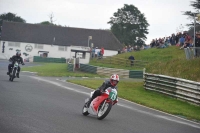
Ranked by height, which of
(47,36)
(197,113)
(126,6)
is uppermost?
(126,6)

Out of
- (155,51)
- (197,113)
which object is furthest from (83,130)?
(155,51)

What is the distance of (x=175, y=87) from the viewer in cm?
2322

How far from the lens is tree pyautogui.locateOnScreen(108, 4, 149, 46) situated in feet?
354

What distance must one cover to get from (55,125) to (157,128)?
343 cm

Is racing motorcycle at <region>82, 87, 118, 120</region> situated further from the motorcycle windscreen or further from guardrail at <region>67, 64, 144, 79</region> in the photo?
guardrail at <region>67, 64, 144, 79</region>

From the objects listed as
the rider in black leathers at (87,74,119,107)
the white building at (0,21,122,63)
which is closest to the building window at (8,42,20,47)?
the white building at (0,21,122,63)

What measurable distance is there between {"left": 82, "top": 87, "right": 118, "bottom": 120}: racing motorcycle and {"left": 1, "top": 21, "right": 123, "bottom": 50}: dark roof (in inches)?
3083

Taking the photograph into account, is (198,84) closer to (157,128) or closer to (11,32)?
(157,128)

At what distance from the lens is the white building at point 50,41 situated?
301 feet

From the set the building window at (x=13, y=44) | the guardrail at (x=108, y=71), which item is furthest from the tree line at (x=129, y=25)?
the guardrail at (x=108, y=71)

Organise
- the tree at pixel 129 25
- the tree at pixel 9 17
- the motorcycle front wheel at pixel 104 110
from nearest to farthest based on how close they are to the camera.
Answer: the motorcycle front wheel at pixel 104 110
the tree at pixel 129 25
the tree at pixel 9 17

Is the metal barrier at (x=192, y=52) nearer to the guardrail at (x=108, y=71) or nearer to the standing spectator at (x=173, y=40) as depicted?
the guardrail at (x=108, y=71)

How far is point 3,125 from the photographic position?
9.25 metres

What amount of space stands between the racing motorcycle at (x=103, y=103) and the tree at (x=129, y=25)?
311 ft
